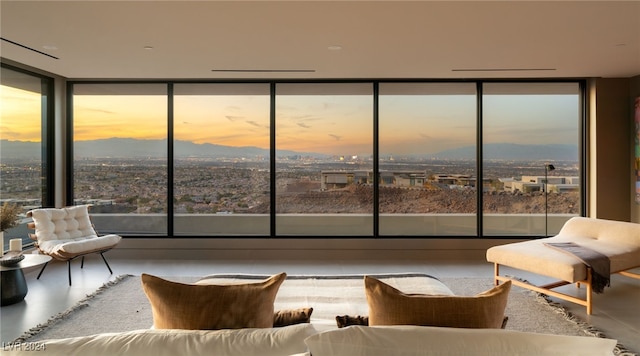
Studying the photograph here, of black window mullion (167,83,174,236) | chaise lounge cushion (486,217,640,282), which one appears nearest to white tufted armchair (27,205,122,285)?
black window mullion (167,83,174,236)

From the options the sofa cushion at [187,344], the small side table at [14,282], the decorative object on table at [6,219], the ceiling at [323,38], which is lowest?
the small side table at [14,282]

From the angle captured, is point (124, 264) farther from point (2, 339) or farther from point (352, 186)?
point (352, 186)

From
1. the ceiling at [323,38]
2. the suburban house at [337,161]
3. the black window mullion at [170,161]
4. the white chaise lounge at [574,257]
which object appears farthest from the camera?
the black window mullion at [170,161]

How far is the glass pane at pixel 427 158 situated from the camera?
5945mm

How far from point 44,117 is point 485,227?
6.29 meters

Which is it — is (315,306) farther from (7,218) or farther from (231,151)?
(231,151)

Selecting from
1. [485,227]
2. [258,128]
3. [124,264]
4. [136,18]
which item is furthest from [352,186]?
[136,18]

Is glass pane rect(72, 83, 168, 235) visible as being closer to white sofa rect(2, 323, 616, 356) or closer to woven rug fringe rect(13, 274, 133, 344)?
woven rug fringe rect(13, 274, 133, 344)

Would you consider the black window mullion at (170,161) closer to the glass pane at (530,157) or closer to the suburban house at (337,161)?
the suburban house at (337,161)

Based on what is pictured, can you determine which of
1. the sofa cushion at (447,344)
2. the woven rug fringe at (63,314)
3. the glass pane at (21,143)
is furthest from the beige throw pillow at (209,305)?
the glass pane at (21,143)

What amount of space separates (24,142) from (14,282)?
2.09 meters

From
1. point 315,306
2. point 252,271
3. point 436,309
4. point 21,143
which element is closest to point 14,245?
point 21,143

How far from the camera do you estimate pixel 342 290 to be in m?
2.73

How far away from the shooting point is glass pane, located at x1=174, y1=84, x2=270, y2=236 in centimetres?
595
